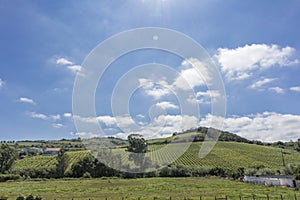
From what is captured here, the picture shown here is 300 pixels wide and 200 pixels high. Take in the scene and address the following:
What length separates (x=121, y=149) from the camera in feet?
226

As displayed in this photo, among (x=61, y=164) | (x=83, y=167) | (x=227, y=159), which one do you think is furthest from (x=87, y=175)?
(x=227, y=159)

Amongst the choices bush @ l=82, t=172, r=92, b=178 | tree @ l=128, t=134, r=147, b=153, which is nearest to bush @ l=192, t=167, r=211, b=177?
tree @ l=128, t=134, r=147, b=153

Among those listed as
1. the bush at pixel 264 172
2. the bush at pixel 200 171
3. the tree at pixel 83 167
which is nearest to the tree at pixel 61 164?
the tree at pixel 83 167

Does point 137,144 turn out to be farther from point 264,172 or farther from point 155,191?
point 155,191

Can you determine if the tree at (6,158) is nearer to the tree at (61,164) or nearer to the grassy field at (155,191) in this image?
the tree at (61,164)

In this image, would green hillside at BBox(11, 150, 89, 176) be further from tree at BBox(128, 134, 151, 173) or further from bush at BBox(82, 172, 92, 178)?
tree at BBox(128, 134, 151, 173)

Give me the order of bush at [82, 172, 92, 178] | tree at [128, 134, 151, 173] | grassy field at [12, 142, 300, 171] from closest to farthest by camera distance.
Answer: bush at [82, 172, 92, 178]
tree at [128, 134, 151, 173]
grassy field at [12, 142, 300, 171]

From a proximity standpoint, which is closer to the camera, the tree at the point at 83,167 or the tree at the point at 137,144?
the tree at the point at 83,167

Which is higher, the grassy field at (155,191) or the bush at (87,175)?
the bush at (87,175)

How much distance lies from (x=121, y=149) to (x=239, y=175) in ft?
96.2

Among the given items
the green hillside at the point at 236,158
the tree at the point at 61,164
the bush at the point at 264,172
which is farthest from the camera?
the green hillside at the point at 236,158

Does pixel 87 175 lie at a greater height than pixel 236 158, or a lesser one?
lesser

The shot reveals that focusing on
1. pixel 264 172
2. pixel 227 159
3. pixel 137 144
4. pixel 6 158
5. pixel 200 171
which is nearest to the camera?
pixel 264 172

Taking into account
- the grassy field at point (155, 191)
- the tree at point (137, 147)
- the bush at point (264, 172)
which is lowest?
the grassy field at point (155, 191)
